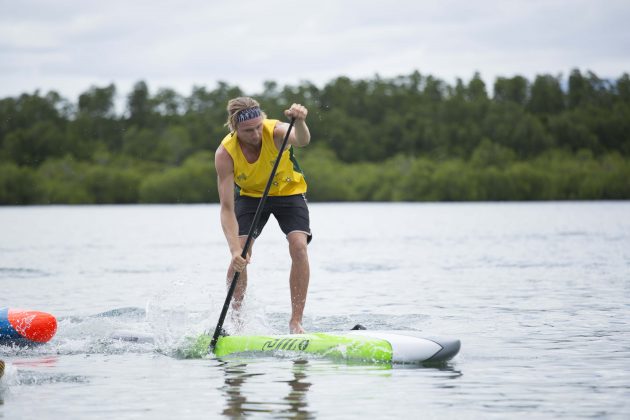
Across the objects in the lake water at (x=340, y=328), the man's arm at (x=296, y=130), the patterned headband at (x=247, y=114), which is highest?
the patterned headband at (x=247, y=114)

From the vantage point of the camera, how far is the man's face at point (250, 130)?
9547 mm

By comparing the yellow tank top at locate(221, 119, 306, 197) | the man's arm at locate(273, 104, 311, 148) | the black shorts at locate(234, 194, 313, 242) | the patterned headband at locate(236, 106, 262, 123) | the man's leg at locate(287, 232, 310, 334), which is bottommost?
the man's leg at locate(287, 232, 310, 334)

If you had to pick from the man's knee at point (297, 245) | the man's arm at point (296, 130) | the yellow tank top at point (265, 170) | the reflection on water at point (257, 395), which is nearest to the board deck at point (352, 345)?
the reflection on water at point (257, 395)

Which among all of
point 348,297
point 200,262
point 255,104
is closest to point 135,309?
point 348,297

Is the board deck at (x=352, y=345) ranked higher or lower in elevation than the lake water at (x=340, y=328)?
higher

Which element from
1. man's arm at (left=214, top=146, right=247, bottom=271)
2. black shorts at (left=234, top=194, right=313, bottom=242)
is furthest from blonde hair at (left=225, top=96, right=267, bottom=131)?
black shorts at (left=234, top=194, right=313, bottom=242)

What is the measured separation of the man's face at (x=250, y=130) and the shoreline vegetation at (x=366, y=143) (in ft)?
297

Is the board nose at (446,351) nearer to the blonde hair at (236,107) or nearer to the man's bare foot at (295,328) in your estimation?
the man's bare foot at (295,328)

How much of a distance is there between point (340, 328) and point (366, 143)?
10199 cm

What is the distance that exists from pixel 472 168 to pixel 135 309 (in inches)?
3583

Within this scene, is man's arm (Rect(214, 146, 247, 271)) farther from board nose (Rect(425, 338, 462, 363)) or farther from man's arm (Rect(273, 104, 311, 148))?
board nose (Rect(425, 338, 462, 363))

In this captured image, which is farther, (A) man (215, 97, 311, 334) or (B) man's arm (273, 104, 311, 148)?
(A) man (215, 97, 311, 334)

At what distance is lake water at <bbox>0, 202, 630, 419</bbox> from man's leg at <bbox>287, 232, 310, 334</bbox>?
662 millimetres

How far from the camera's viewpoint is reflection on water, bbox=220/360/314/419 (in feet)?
23.4
